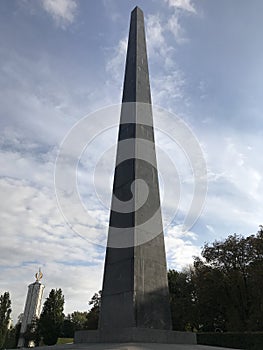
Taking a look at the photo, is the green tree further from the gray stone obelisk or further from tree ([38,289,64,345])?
the gray stone obelisk

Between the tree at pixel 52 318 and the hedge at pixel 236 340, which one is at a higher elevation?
the tree at pixel 52 318

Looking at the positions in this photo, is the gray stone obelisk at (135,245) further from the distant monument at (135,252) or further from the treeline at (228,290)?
the treeline at (228,290)

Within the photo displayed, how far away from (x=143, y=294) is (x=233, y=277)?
16.3 metres

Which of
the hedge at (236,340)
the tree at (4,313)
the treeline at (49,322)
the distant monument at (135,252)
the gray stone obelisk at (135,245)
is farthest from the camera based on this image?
the treeline at (49,322)

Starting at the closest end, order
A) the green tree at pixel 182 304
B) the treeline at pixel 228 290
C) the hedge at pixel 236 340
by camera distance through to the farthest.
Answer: the hedge at pixel 236 340 → the treeline at pixel 228 290 → the green tree at pixel 182 304

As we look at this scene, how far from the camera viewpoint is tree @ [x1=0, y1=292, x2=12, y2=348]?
26.7 m

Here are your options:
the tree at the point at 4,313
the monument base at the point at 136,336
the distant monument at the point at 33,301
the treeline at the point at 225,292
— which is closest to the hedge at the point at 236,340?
the treeline at the point at 225,292

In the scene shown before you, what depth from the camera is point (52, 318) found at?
33.9 m

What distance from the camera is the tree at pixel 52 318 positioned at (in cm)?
3262

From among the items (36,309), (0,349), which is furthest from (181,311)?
(36,309)

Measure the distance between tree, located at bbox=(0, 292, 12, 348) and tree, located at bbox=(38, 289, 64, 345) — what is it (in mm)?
6015

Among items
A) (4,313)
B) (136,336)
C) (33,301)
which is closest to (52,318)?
(4,313)

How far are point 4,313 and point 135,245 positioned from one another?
2659 centimetres

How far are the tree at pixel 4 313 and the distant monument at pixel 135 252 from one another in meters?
23.4
